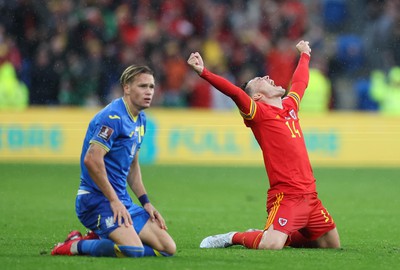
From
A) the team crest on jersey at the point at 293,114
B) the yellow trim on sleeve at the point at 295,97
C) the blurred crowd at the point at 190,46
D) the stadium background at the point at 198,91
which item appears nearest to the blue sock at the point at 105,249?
the team crest on jersey at the point at 293,114

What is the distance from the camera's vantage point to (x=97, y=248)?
29.0ft

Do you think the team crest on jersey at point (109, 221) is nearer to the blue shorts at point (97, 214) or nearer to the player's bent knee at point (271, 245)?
the blue shorts at point (97, 214)

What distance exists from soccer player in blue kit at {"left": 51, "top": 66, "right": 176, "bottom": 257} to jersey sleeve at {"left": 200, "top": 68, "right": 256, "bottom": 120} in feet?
2.46

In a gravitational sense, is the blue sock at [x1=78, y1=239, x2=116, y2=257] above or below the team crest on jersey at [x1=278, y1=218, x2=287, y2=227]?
below

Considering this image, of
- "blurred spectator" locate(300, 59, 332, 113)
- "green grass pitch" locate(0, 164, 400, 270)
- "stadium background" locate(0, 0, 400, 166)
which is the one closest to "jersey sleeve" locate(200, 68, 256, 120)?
"green grass pitch" locate(0, 164, 400, 270)

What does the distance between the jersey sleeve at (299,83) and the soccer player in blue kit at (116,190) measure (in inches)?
86.4

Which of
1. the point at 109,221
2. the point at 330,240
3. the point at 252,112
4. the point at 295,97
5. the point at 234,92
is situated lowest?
the point at 330,240

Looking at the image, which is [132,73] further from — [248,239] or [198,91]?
[198,91]

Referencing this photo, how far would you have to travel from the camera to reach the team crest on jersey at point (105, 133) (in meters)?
8.69

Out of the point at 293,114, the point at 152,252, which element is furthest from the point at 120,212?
the point at 293,114

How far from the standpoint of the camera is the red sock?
389 inches

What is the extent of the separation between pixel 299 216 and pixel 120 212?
212 centimetres

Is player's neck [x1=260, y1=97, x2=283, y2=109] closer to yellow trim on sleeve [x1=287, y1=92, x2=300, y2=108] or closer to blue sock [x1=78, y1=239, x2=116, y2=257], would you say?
yellow trim on sleeve [x1=287, y1=92, x2=300, y2=108]

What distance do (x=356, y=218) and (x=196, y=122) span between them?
9.15 meters
